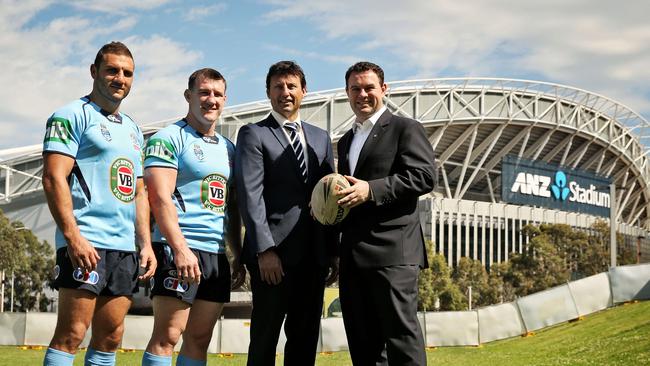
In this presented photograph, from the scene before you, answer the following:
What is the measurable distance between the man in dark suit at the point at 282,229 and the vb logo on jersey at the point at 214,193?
0.56 ft

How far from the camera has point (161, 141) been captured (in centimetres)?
580

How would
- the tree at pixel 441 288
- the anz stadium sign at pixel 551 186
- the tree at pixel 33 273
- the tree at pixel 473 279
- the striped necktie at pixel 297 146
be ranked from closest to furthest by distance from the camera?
the striped necktie at pixel 297 146 → the tree at pixel 33 273 → the tree at pixel 441 288 → the tree at pixel 473 279 → the anz stadium sign at pixel 551 186

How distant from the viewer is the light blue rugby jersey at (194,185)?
5.75 meters

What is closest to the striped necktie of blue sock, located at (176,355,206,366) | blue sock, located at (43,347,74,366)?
blue sock, located at (176,355,206,366)

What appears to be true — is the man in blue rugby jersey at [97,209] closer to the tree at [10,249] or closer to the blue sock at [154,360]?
the blue sock at [154,360]

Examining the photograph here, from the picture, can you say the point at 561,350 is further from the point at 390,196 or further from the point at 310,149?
the point at 390,196

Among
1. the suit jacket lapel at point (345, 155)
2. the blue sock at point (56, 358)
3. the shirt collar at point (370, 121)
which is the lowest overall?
the blue sock at point (56, 358)

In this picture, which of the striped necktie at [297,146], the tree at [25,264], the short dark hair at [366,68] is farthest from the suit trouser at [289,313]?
the tree at [25,264]

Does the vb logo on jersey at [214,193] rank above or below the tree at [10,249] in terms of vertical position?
above

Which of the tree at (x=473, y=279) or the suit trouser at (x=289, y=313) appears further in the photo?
the tree at (x=473, y=279)

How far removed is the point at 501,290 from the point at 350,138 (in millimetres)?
54790

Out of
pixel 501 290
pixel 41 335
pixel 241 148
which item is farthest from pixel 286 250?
pixel 501 290

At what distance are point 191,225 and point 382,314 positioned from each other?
1447 mm

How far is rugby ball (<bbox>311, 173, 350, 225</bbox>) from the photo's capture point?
17.4 ft
